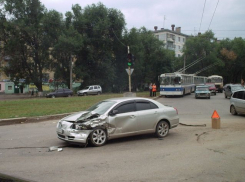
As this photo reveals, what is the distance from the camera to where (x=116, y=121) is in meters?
8.20

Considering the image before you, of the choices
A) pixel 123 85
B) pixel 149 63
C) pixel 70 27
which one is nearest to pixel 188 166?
pixel 70 27

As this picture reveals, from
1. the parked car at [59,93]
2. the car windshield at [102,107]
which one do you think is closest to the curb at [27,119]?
the car windshield at [102,107]

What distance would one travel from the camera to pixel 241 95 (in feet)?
48.1

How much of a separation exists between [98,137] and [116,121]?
0.77 m

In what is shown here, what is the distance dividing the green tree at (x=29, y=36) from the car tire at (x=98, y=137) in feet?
131

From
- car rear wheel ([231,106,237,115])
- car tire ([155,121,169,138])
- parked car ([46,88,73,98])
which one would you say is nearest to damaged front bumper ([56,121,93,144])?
car tire ([155,121,169,138])

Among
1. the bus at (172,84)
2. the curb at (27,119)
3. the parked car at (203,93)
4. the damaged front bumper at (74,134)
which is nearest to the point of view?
the damaged front bumper at (74,134)

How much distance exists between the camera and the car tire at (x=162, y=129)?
9.10m

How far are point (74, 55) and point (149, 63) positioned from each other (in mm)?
21601

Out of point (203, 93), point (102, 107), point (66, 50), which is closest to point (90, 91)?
point (66, 50)

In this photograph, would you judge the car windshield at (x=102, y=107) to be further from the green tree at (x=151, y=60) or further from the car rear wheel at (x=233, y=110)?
the green tree at (x=151, y=60)

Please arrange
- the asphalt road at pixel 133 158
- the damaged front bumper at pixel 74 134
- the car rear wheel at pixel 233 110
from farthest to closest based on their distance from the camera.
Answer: the car rear wheel at pixel 233 110 < the damaged front bumper at pixel 74 134 < the asphalt road at pixel 133 158

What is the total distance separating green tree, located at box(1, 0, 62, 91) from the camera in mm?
43719

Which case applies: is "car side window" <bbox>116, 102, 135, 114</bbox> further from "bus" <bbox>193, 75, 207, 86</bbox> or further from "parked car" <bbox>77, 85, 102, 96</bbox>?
"bus" <bbox>193, 75, 207, 86</bbox>
